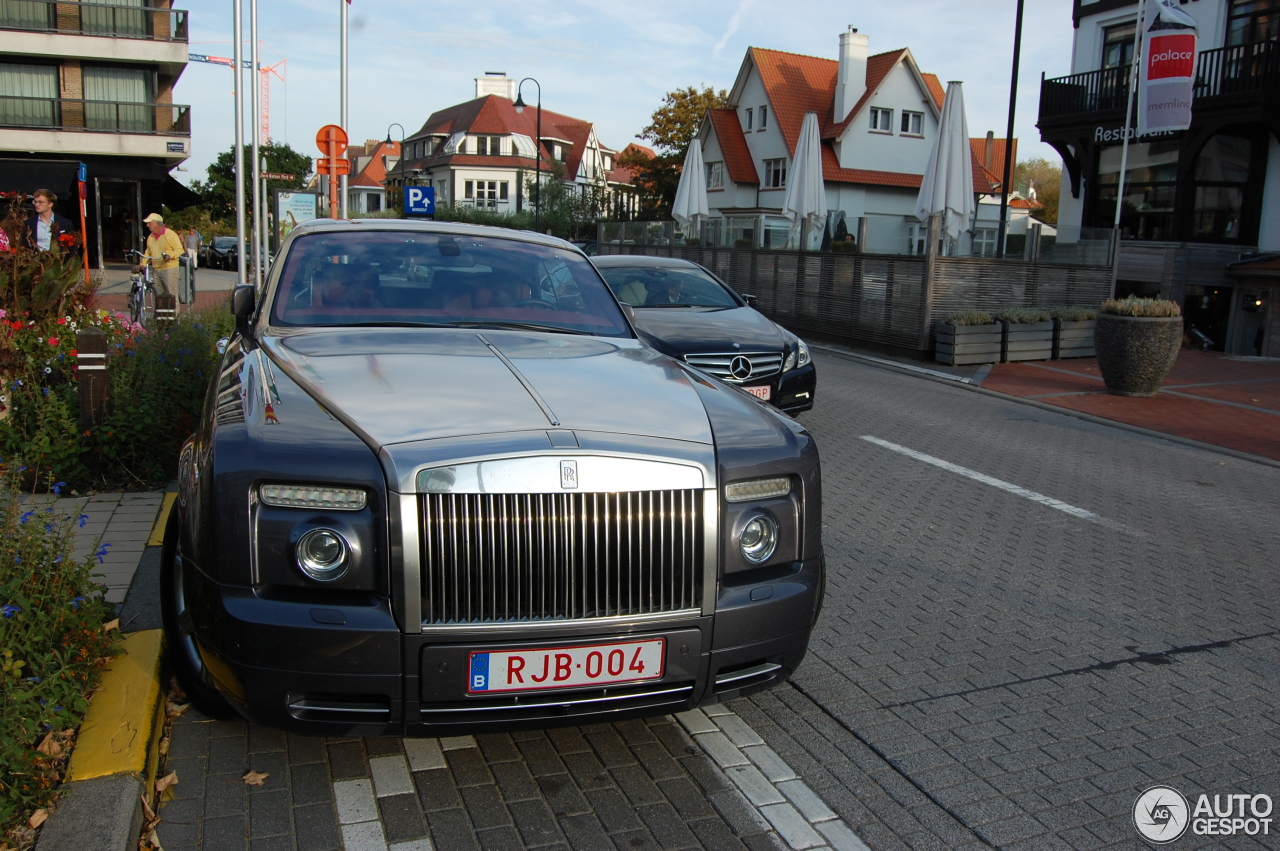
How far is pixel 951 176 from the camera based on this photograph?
18.7 metres

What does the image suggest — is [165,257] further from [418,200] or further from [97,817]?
[97,817]

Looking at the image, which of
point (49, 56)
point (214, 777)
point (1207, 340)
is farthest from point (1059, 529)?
point (49, 56)

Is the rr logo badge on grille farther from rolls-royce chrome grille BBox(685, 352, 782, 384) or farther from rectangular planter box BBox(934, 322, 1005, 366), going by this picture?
rectangular planter box BBox(934, 322, 1005, 366)

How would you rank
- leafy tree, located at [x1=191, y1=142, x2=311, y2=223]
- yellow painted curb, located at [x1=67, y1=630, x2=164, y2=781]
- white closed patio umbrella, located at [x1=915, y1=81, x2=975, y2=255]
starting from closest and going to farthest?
1. yellow painted curb, located at [x1=67, y1=630, x2=164, y2=781]
2. white closed patio umbrella, located at [x1=915, y1=81, x2=975, y2=255]
3. leafy tree, located at [x1=191, y1=142, x2=311, y2=223]

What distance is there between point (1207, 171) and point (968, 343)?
12.9 metres

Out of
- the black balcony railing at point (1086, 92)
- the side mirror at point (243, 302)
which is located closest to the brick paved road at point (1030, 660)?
the side mirror at point (243, 302)

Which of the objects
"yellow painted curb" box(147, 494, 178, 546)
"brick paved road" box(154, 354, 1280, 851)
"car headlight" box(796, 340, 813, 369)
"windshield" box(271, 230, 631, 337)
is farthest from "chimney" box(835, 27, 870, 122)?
"windshield" box(271, 230, 631, 337)

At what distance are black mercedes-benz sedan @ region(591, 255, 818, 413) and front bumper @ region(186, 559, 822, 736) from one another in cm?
514

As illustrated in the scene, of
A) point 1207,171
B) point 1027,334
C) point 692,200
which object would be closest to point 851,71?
point 692,200

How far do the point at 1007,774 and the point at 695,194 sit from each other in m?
26.2

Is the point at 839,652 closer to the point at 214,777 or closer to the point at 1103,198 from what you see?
the point at 214,777

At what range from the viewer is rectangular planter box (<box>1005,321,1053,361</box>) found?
688 inches

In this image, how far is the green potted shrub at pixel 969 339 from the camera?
16938 millimetres

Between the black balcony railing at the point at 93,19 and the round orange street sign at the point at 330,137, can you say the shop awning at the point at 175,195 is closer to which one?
the black balcony railing at the point at 93,19
